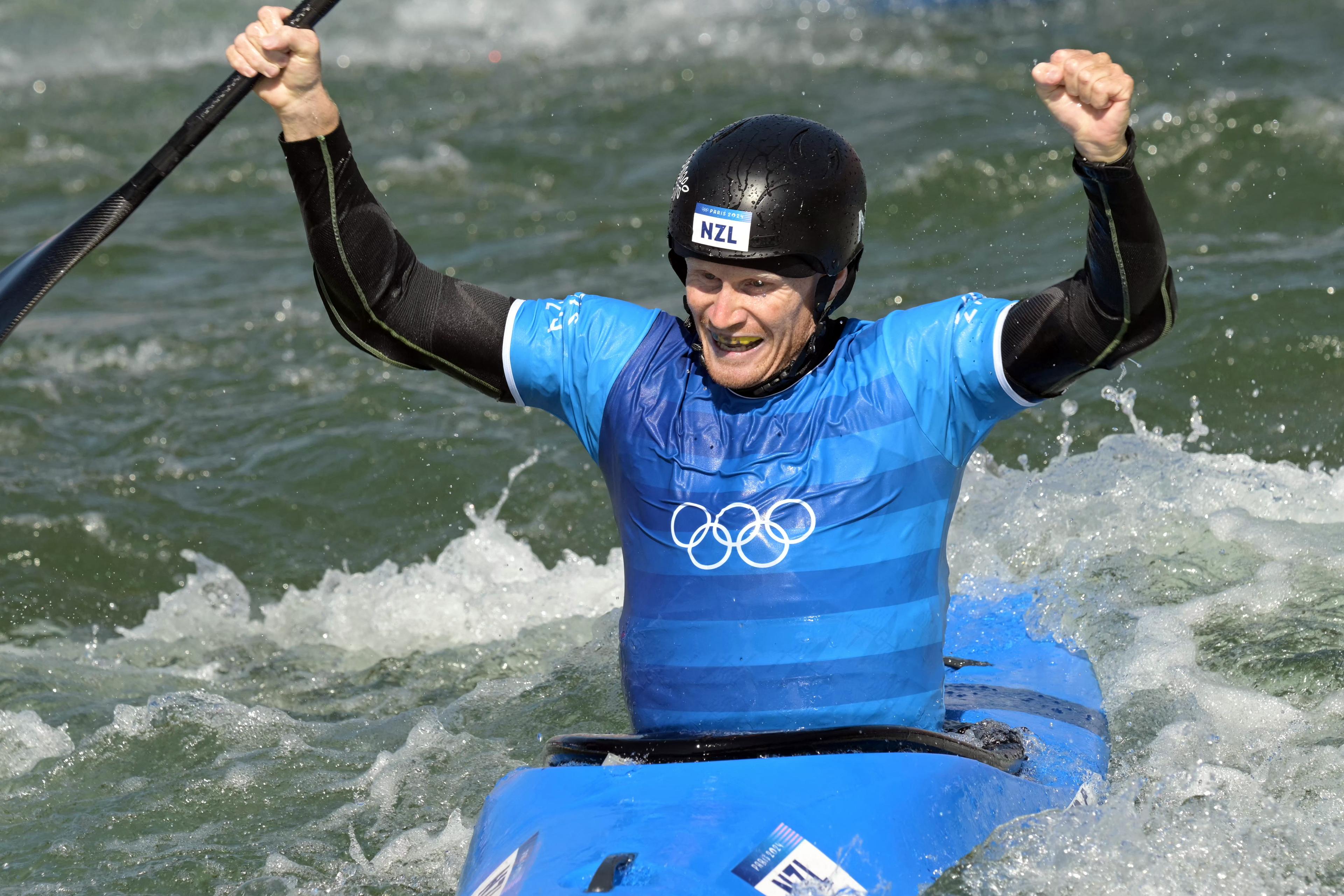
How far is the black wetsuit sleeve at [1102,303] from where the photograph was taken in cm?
301

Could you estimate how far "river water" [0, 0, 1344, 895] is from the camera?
4.04 metres

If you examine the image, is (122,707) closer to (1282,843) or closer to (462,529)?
(462,529)

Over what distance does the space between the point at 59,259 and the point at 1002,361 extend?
89.4 inches

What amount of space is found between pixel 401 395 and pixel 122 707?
2.86 metres

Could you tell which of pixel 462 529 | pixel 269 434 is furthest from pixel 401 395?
pixel 462 529

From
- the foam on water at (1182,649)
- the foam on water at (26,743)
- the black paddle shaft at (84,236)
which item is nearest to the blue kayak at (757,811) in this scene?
the foam on water at (1182,649)

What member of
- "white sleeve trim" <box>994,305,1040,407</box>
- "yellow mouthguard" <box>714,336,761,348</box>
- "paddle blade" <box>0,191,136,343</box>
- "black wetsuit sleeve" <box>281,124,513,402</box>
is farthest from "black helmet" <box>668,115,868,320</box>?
"paddle blade" <box>0,191,136,343</box>

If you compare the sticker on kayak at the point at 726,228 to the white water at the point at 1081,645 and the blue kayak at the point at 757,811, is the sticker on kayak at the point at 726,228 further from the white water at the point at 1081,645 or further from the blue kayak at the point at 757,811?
the white water at the point at 1081,645

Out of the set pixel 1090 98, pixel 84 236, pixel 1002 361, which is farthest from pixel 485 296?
pixel 1090 98

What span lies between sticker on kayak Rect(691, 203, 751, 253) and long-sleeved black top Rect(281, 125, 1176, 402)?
330mm

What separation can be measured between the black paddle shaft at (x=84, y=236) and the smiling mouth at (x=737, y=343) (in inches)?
49.5

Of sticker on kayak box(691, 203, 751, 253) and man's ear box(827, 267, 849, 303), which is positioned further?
man's ear box(827, 267, 849, 303)

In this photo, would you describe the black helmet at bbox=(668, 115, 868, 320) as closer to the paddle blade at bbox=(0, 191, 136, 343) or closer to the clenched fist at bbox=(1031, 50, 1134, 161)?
the clenched fist at bbox=(1031, 50, 1134, 161)

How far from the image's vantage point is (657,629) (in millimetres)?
3416
